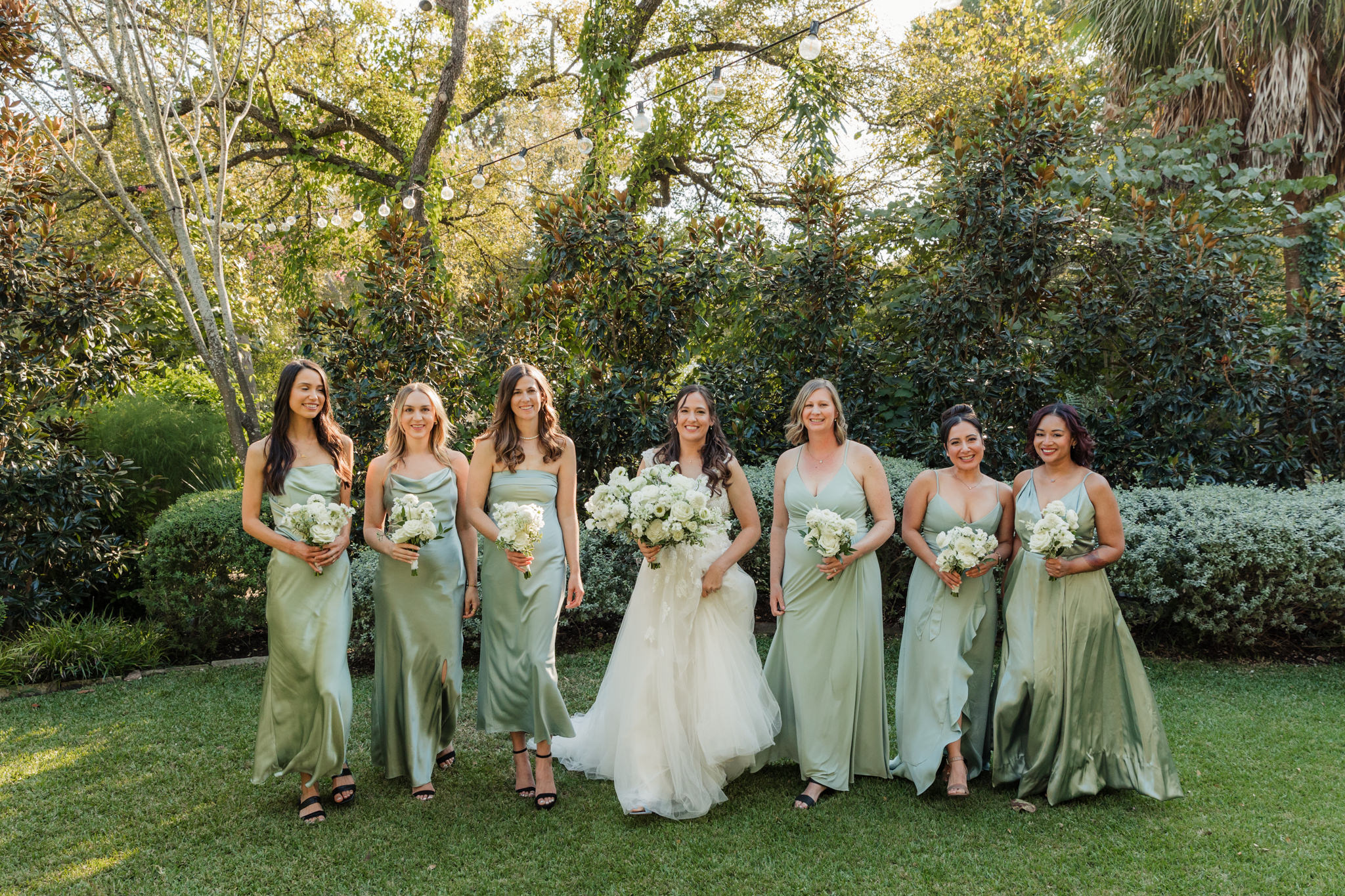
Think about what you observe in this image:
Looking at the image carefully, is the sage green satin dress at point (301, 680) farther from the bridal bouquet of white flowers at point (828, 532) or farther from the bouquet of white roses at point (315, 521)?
the bridal bouquet of white flowers at point (828, 532)

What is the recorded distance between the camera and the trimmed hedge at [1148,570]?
6117 millimetres

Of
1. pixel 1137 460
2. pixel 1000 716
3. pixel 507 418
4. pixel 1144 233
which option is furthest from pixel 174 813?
pixel 1144 233

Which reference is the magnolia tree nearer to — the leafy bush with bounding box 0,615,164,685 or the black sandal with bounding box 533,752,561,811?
the leafy bush with bounding box 0,615,164,685

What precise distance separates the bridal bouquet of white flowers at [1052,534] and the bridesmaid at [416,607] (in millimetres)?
2944

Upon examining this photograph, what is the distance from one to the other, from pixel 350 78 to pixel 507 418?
430 inches

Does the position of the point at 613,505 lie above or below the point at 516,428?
below

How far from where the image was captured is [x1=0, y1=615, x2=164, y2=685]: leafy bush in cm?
655

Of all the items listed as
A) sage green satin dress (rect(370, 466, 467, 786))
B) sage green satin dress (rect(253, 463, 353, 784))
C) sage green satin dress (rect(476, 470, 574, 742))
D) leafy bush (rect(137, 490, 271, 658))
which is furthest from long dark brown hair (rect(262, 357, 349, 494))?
leafy bush (rect(137, 490, 271, 658))

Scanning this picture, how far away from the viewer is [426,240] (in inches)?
432

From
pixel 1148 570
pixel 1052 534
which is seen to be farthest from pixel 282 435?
pixel 1148 570

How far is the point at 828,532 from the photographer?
13.3ft

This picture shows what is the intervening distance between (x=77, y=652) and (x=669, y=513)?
18.5ft

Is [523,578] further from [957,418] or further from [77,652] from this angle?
[77,652]

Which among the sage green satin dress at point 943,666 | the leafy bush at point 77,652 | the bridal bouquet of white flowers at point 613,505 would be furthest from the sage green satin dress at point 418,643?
the leafy bush at point 77,652
